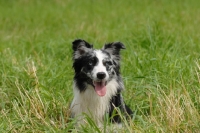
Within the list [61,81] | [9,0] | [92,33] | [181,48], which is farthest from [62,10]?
[61,81]

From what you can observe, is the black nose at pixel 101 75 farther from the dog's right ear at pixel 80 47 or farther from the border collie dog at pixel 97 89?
the dog's right ear at pixel 80 47

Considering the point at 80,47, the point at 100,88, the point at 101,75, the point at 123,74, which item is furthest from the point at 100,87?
the point at 123,74

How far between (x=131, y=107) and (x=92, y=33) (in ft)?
14.9

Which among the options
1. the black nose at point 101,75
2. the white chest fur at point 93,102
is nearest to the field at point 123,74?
the white chest fur at point 93,102

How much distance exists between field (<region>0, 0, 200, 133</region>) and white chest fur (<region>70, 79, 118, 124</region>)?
0.61 feet

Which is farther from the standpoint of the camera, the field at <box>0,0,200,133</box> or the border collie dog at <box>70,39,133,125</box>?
the border collie dog at <box>70,39,133,125</box>

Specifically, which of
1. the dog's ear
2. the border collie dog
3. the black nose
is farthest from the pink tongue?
the dog's ear

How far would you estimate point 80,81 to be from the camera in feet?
18.5

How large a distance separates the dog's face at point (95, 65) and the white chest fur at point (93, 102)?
0.24 ft

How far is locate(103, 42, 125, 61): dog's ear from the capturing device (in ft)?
19.1

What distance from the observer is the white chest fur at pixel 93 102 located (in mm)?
5594

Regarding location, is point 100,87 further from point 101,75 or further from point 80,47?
point 80,47

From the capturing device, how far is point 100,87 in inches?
218

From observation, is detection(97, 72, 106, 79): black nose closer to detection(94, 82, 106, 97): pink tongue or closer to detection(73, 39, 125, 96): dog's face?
detection(73, 39, 125, 96): dog's face
